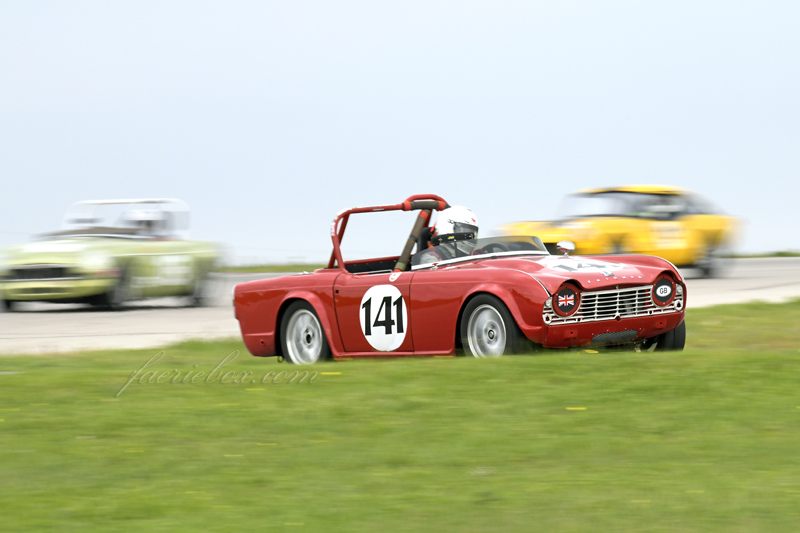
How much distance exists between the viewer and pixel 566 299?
24.4 feet

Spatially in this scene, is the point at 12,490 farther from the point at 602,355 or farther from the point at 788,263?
the point at 788,263

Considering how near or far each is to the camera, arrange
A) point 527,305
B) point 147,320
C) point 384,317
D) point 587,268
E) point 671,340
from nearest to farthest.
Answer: point 527,305 → point 587,268 → point 671,340 → point 384,317 → point 147,320

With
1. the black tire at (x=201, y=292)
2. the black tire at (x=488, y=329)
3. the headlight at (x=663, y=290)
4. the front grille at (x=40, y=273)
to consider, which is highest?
the headlight at (x=663, y=290)

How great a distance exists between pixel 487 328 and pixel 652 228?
38.5 ft

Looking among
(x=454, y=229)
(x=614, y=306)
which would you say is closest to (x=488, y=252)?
(x=454, y=229)

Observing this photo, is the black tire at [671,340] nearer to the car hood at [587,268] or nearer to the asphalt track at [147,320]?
the car hood at [587,268]

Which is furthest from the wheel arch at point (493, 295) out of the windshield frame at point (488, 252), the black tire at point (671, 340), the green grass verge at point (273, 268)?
the green grass verge at point (273, 268)

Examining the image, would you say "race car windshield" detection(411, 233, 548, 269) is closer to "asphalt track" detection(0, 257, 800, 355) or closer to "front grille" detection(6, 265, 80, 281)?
"asphalt track" detection(0, 257, 800, 355)

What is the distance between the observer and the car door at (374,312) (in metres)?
→ 8.32

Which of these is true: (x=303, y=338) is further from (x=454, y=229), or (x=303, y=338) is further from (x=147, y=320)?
(x=147, y=320)

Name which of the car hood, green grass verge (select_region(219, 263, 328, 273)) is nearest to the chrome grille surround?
the car hood

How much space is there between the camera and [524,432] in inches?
224

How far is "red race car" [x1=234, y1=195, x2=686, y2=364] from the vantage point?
7496 mm

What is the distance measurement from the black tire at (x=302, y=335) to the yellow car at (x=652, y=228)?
9.63 m
